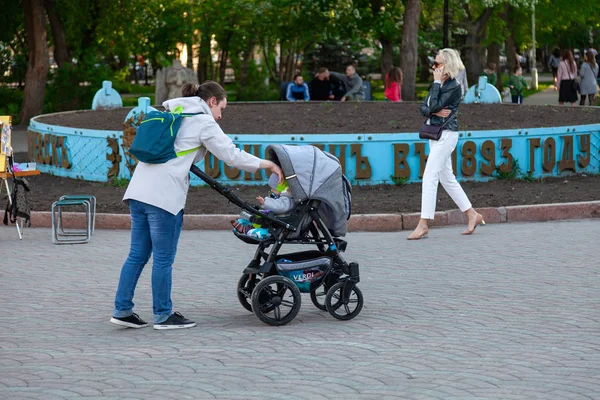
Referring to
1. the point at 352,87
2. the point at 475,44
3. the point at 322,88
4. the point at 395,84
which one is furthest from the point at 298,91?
the point at 475,44

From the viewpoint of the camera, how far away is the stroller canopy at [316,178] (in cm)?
757

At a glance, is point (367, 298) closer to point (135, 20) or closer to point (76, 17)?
point (76, 17)

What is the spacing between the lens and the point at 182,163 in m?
7.49

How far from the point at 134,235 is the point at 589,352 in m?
2.97

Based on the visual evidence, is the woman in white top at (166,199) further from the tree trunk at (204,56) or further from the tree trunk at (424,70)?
the tree trunk at (424,70)

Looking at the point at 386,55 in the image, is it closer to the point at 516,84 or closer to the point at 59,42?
the point at 516,84

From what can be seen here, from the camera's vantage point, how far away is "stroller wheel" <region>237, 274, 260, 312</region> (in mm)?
7922

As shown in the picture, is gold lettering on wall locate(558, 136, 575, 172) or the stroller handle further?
gold lettering on wall locate(558, 136, 575, 172)

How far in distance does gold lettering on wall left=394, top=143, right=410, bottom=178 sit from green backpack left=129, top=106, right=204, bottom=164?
7.47 m

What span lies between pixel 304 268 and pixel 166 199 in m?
1.05

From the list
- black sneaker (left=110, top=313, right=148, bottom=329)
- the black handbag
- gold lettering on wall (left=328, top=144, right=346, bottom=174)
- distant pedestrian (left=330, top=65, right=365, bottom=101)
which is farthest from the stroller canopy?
distant pedestrian (left=330, top=65, right=365, bottom=101)

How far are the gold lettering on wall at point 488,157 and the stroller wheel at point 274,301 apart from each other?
7.66 m

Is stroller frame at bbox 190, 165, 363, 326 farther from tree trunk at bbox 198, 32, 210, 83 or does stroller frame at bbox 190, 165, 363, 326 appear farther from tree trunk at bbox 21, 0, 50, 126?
tree trunk at bbox 198, 32, 210, 83

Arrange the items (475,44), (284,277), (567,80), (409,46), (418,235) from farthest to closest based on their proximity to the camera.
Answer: (475,44), (409,46), (567,80), (418,235), (284,277)
